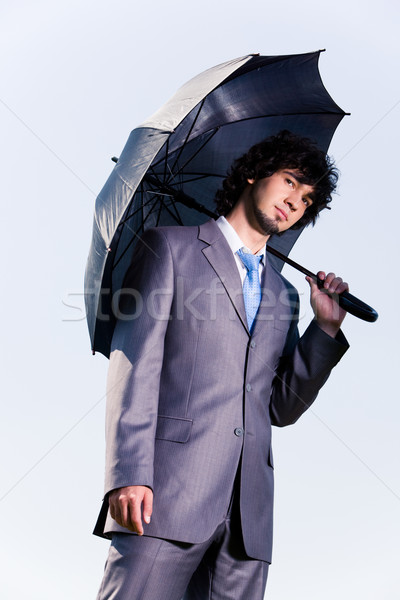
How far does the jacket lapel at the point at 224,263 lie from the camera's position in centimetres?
215

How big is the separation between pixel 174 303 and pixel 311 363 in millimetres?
543

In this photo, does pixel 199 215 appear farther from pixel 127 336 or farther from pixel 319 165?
pixel 127 336

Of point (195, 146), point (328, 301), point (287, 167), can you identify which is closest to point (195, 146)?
point (195, 146)

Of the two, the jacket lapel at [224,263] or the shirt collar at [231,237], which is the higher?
the shirt collar at [231,237]

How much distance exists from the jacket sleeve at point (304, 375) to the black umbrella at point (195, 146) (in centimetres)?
21

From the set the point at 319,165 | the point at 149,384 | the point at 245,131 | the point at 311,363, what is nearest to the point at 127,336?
the point at 149,384

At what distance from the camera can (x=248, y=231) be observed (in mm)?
2365

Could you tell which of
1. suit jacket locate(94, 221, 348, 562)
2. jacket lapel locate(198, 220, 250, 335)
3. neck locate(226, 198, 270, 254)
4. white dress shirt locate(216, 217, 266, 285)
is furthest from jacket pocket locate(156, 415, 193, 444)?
neck locate(226, 198, 270, 254)

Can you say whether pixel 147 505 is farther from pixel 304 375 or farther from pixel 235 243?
pixel 235 243

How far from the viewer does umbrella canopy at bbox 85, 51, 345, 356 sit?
232cm

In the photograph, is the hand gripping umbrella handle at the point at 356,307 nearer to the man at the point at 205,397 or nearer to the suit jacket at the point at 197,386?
the man at the point at 205,397

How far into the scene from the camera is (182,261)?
84.2 inches

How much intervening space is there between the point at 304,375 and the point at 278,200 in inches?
24.4

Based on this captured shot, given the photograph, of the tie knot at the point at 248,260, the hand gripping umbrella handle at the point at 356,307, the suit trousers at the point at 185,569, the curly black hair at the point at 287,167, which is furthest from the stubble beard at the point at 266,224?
the suit trousers at the point at 185,569
